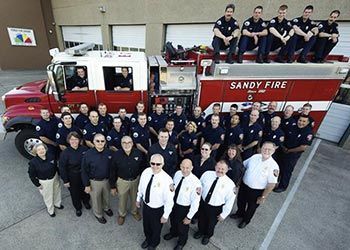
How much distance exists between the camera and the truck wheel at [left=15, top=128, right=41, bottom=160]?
487 centimetres

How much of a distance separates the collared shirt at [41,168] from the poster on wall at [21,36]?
1703cm

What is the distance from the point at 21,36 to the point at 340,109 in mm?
20020

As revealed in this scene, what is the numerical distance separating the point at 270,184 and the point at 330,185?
3.03 m

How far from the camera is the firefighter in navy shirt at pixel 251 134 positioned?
4.30m

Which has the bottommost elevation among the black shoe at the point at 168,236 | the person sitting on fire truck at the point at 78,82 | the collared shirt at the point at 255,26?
the black shoe at the point at 168,236

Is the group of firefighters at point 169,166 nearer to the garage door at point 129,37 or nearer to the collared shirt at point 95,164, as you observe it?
the collared shirt at point 95,164

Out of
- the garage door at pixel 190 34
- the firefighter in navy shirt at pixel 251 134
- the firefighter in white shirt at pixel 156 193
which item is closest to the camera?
the firefighter in white shirt at pixel 156 193

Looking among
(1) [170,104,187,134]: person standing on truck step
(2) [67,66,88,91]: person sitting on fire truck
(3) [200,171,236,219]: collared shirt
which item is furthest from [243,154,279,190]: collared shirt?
(2) [67,66,88,91]: person sitting on fire truck

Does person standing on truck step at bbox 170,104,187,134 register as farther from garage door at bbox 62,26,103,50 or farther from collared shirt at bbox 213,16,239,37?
garage door at bbox 62,26,103,50

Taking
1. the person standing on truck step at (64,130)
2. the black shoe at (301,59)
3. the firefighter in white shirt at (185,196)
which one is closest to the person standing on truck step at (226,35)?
the black shoe at (301,59)

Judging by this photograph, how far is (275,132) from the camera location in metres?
4.30

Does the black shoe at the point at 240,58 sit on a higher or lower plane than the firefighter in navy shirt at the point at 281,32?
lower

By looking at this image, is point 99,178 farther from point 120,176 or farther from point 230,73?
point 230,73

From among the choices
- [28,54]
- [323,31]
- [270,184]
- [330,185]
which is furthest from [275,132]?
[28,54]
